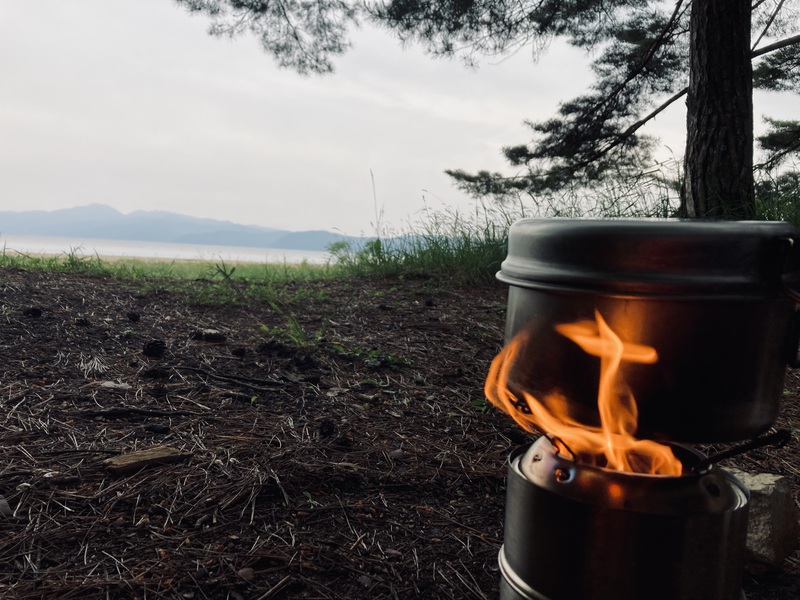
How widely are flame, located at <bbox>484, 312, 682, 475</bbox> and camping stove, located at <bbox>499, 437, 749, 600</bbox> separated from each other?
8 centimetres

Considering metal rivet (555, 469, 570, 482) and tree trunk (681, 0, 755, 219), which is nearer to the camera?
metal rivet (555, 469, 570, 482)

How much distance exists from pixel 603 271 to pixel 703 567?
733 millimetres

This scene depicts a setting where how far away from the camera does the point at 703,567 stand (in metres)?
1.44

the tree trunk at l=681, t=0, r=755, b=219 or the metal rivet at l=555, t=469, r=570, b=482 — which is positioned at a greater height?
the tree trunk at l=681, t=0, r=755, b=219

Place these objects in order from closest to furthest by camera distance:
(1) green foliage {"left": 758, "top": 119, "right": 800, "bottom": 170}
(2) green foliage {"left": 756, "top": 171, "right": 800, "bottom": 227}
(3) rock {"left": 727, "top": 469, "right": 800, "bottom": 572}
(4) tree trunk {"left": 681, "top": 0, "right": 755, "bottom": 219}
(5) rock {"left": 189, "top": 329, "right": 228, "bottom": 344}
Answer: (3) rock {"left": 727, "top": 469, "right": 800, "bottom": 572} → (5) rock {"left": 189, "top": 329, "right": 228, "bottom": 344} → (4) tree trunk {"left": 681, "top": 0, "right": 755, "bottom": 219} → (2) green foliage {"left": 756, "top": 171, "right": 800, "bottom": 227} → (1) green foliage {"left": 758, "top": 119, "right": 800, "bottom": 170}

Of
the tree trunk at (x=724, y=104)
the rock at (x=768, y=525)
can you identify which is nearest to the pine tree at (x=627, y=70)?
the tree trunk at (x=724, y=104)

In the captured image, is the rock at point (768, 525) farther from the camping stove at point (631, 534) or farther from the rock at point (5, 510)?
the rock at point (5, 510)

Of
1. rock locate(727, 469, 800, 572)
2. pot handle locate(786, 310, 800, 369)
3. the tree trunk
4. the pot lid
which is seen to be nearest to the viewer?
the pot lid

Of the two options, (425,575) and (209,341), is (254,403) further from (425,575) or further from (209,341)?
(425,575)

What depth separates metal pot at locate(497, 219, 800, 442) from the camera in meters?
1.37

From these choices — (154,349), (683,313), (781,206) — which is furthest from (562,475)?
(781,206)

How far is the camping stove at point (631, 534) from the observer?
141 centimetres

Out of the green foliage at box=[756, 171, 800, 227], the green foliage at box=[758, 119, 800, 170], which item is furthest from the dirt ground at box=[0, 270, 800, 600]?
the green foliage at box=[758, 119, 800, 170]

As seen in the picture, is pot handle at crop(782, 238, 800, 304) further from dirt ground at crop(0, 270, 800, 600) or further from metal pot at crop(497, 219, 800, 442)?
dirt ground at crop(0, 270, 800, 600)
